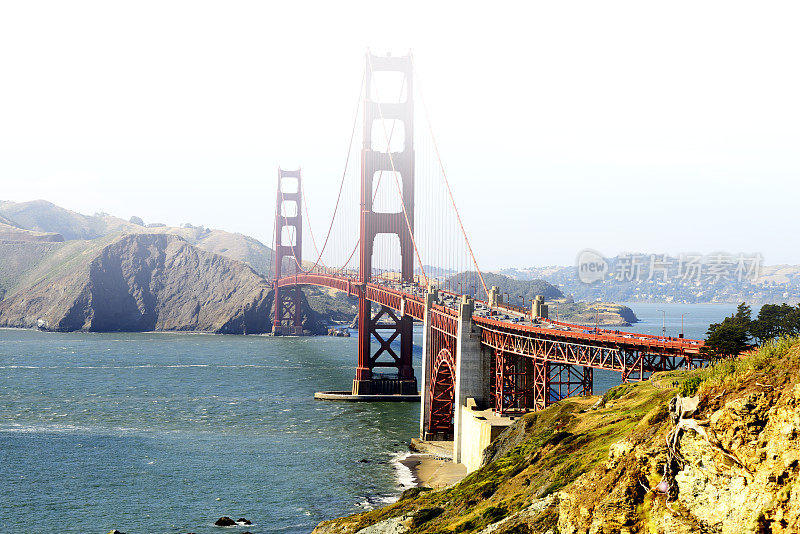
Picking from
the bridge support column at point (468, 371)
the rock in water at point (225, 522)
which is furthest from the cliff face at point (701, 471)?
the bridge support column at point (468, 371)

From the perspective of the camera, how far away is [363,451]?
63719 mm

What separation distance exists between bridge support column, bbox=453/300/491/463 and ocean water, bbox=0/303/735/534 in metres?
5.35

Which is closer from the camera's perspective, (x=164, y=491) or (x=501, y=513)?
(x=501, y=513)

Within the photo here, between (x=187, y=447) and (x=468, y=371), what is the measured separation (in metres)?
22.9

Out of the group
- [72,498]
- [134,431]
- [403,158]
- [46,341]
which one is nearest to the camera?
[72,498]

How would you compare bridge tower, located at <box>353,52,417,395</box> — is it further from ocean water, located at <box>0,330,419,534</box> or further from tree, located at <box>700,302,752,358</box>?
tree, located at <box>700,302,752,358</box>

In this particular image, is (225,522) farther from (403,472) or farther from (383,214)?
(383,214)

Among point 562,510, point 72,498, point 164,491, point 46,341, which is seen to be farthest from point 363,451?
point 46,341

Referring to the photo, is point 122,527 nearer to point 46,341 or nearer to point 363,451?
point 363,451

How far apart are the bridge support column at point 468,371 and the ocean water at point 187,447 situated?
535cm

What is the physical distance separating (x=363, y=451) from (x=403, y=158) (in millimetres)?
42741

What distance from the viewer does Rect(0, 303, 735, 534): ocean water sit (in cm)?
4809

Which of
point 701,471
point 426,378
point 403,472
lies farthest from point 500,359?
point 701,471

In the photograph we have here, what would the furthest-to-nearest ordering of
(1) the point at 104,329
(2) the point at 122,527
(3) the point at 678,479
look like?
(1) the point at 104,329 < (2) the point at 122,527 < (3) the point at 678,479
